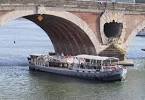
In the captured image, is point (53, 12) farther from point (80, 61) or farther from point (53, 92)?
point (53, 92)

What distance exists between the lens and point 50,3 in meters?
47.9

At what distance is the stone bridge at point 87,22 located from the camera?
4819 cm

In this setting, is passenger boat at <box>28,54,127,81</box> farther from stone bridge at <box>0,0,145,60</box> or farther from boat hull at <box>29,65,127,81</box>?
stone bridge at <box>0,0,145,60</box>

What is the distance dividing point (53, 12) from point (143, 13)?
11226 mm

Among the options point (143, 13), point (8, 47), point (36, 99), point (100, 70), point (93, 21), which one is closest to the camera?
point (36, 99)

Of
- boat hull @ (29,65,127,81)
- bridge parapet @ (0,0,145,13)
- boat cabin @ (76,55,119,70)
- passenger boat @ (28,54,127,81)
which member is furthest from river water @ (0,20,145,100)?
bridge parapet @ (0,0,145,13)

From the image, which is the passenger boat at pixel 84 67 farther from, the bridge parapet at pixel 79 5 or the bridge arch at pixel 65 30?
the bridge parapet at pixel 79 5

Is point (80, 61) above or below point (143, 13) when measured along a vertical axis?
below

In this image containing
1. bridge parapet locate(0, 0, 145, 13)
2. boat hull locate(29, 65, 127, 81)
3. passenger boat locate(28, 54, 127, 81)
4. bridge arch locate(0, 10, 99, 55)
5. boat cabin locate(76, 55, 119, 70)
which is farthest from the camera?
bridge arch locate(0, 10, 99, 55)

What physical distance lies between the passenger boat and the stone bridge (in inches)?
162

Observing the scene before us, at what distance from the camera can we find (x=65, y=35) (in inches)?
2146

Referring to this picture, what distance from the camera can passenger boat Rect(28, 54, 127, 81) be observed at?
43.3 metres

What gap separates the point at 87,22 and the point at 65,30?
3284 millimetres

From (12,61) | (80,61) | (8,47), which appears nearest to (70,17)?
(80,61)
